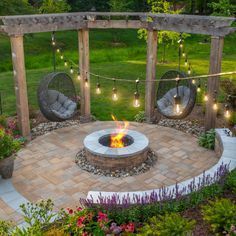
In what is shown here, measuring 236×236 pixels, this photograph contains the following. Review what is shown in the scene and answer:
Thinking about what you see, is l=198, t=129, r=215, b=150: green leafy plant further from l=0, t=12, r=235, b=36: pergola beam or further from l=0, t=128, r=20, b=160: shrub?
l=0, t=128, r=20, b=160: shrub

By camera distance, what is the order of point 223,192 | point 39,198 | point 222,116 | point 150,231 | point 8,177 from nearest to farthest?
point 150,231
point 223,192
point 39,198
point 8,177
point 222,116

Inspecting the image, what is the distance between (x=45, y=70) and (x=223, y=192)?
1754 cm

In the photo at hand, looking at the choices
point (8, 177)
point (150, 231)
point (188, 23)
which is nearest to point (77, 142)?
point (8, 177)

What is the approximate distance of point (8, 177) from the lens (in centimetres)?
1002

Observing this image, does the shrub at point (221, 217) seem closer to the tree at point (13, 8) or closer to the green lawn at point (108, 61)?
the green lawn at point (108, 61)

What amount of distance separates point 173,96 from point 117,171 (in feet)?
15.6

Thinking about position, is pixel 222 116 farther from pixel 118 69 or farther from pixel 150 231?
pixel 118 69

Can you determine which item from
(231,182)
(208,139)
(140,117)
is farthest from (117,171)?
(140,117)

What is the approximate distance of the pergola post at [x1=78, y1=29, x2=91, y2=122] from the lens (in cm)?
1366

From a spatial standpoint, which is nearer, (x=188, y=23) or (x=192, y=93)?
(x=188, y=23)

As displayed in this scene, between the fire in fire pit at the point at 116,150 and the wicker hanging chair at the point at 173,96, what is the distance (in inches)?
85.6

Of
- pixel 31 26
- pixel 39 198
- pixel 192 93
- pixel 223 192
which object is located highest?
pixel 31 26

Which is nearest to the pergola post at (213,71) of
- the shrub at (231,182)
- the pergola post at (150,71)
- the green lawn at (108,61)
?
the pergola post at (150,71)

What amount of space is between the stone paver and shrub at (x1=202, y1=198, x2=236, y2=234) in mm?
3321
